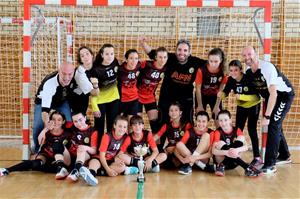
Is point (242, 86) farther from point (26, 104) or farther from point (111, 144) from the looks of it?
point (26, 104)

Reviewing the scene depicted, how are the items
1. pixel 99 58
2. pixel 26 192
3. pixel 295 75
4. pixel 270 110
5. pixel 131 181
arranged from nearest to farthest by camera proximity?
pixel 26 192, pixel 131 181, pixel 270 110, pixel 99 58, pixel 295 75

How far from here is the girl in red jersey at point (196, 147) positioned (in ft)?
16.8

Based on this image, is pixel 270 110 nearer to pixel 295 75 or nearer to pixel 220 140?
pixel 220 140

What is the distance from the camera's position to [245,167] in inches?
196

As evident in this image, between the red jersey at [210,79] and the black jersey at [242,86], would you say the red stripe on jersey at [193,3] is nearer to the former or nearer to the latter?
the red jersey at [210,79]

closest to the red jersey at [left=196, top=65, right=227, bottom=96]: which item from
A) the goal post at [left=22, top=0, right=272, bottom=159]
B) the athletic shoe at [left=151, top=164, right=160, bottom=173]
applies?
the athletic shoe at [left=151, top=164, right=160, bottom=173]

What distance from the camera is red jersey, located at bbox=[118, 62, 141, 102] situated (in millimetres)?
5418

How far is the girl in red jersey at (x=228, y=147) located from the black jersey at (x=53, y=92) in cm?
174

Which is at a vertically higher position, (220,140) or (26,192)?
(220,140)

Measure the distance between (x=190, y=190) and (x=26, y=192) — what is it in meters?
1.55

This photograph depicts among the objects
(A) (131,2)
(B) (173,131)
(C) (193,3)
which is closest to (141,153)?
(B) (173,131)

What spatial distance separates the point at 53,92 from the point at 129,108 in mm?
952

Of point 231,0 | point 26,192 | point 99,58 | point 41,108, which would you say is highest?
point 231,0

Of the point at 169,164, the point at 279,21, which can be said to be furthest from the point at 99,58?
the point at 279,21
